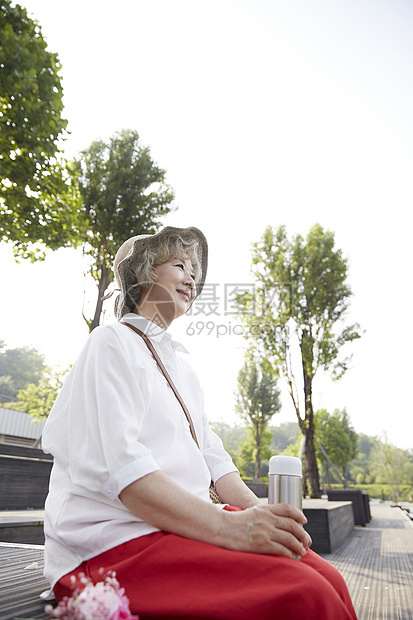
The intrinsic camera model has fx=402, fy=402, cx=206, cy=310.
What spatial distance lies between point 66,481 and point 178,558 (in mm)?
433

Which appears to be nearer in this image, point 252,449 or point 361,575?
point 361,575

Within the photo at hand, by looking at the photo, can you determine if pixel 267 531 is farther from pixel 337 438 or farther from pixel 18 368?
Result: pixel 18 368

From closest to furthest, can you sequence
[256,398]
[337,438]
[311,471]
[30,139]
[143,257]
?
[143,257] → [30,139] → [311,471] → [256,398] → [337,438]

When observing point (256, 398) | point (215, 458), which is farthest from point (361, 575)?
point (256, 398)

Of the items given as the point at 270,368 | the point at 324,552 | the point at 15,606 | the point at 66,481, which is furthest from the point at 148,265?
the point at 270,368

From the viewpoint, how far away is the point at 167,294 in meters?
1.63

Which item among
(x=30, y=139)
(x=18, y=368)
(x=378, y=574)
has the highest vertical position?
(x=30, y=139)

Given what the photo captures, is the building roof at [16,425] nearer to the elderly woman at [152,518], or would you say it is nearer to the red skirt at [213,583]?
the elderly woman at [152,518]

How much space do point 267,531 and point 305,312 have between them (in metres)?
11.8

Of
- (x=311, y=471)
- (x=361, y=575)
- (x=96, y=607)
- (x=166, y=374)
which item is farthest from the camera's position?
(x=311, y=471)

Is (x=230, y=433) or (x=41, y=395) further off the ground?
(x=41, y=395)

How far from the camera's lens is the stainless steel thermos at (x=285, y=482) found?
42.4 inches

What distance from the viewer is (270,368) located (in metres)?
12.5

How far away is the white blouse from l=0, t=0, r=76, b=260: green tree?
5.08 m
